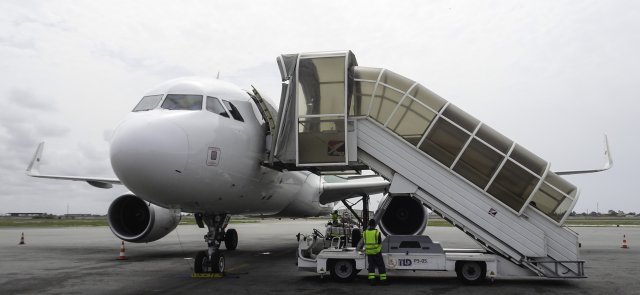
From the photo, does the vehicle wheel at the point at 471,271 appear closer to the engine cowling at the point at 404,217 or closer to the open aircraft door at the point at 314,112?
the open aircraft door at the point at 314,112

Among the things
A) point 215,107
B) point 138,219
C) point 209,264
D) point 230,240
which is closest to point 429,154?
point 215,107

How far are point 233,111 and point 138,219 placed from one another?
6.61 metres

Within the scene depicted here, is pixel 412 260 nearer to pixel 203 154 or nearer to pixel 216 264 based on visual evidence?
pixel 216 264

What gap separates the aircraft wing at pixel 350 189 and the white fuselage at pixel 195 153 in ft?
17.6

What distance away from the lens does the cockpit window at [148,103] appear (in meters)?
9.07

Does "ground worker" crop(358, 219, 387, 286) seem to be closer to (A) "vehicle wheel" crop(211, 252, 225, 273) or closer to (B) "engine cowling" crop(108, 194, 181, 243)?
(A) "vehicle wheel" crop(211, 252, 225, 273)

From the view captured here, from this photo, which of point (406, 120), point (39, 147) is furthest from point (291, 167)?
point (39, 147)

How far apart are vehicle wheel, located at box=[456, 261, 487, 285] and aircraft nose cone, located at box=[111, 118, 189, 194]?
17.7ft

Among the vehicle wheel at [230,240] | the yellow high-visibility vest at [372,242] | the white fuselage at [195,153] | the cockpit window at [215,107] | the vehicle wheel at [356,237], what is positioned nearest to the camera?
the white fuselage at [195,153]

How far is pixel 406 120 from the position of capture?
1003 cm

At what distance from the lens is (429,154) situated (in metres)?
9.82

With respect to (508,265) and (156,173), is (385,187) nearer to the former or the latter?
(508,265)

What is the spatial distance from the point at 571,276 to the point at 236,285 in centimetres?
598

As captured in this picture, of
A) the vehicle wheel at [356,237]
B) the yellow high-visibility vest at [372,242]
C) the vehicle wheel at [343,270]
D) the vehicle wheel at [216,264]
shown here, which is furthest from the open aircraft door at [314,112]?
the vehicle wheel at [356,237]
